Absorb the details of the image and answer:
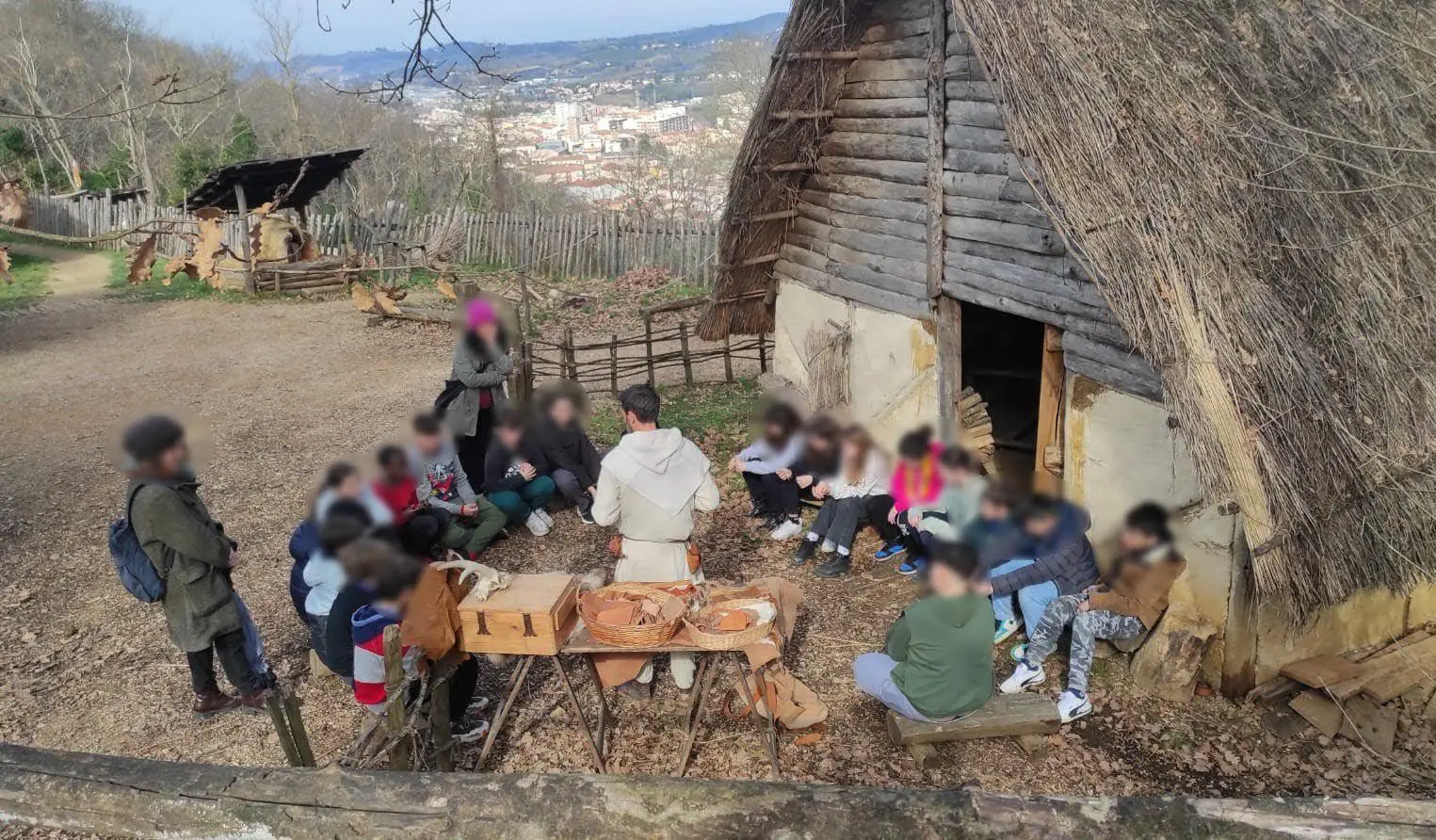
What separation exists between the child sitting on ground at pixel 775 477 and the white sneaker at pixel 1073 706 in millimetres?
2943

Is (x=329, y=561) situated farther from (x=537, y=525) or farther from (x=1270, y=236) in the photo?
(x=1270, y=236)

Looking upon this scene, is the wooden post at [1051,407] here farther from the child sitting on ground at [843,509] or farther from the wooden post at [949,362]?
the child sitting on ground at [843,509]

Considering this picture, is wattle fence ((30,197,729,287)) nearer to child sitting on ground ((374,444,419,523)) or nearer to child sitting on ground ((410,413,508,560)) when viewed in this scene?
child sitting on ground ((410,413,508,560))

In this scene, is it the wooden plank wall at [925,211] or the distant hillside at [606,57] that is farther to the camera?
the distant hillside at [606,57]

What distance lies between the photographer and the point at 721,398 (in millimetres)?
11617

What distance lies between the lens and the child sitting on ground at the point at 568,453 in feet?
27.2

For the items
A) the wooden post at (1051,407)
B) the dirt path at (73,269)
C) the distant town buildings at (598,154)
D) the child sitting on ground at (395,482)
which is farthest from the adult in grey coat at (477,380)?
the distant town buildings at (598,154)

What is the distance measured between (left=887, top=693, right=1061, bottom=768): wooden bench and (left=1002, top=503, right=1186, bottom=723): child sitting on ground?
549 mm

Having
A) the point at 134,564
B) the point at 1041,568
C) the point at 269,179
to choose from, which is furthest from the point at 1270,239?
the point at 269,179

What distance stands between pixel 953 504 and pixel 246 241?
15.7 metres

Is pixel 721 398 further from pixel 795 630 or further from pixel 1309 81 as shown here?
pixel 1309 81

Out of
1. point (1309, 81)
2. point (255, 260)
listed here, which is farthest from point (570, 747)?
point (255, 260)

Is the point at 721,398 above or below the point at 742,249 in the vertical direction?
below

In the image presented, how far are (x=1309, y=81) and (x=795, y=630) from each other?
480cm
